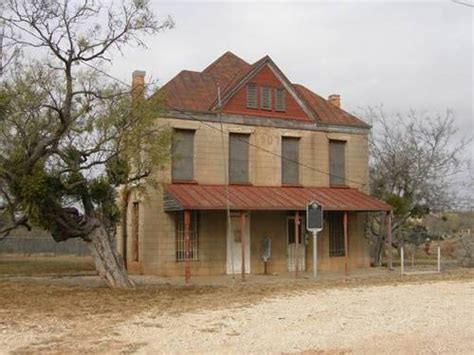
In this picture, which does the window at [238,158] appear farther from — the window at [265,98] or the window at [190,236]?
the window at [190,236]

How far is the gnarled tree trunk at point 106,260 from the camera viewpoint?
19.3 meters

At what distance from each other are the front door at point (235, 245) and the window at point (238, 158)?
1.45 meters

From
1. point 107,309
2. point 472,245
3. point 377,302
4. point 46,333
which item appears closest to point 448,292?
point 377,302

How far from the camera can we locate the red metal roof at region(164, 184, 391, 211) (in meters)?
23.1

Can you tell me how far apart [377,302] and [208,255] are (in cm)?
1058

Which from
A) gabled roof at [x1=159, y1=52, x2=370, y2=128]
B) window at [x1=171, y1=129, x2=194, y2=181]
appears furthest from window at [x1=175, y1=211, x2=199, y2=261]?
gabled roof at [x1=159, y1=52, x2=370, y2=128]

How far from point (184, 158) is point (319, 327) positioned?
13702 mm

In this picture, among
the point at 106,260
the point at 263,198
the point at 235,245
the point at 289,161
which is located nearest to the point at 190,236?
the point at 235,245

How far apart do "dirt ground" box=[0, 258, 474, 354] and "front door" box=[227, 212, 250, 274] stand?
4794 mm

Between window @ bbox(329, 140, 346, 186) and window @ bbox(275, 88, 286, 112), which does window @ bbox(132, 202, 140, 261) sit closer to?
window @ bbox(275, 88, 286, 112)

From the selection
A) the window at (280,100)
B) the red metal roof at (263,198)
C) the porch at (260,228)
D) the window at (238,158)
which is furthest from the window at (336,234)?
the window at (280,100)

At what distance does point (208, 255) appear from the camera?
2516cm

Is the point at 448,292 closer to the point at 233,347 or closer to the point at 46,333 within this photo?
the point at 233,347

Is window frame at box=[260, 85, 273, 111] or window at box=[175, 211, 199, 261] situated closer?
window at box=[175, 211, 199, 261]
